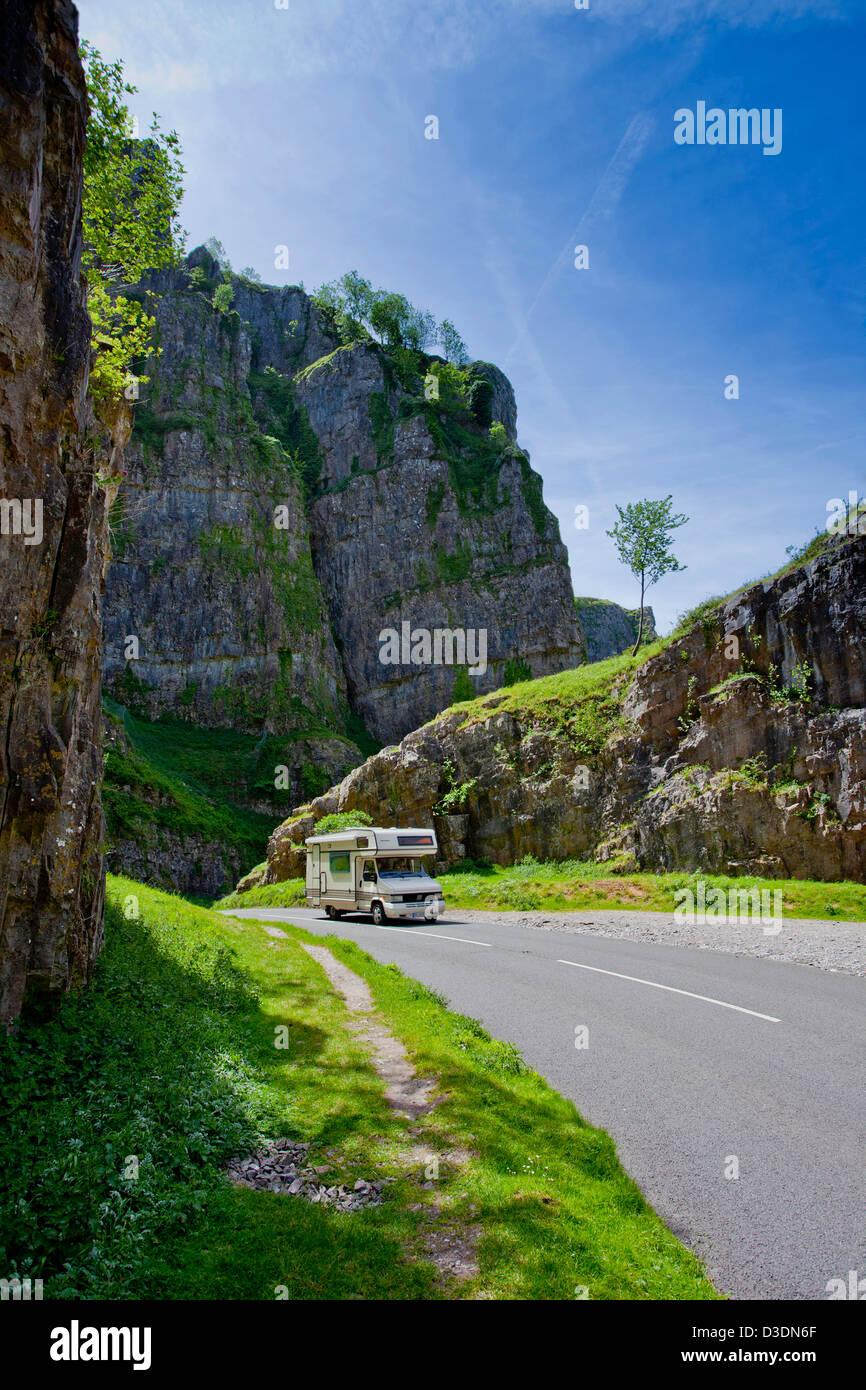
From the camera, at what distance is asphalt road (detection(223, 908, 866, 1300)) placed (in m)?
4.59

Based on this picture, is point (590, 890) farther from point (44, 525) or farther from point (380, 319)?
point (380, 319)

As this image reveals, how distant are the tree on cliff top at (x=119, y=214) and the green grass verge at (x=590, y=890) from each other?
21028 millimetres

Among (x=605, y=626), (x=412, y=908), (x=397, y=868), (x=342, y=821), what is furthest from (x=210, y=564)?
(x=605, y=626)

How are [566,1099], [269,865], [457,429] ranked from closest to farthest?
[566,1099], [269,865], [457,429]

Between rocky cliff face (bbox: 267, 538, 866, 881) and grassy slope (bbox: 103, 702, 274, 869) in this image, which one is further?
grassy slope (bbox: 103, 702, 274, 869)

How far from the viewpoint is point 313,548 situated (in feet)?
250

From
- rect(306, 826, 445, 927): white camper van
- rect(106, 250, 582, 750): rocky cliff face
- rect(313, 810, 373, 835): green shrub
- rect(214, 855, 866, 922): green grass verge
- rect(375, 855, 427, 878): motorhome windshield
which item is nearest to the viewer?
rect(214, 855, 866, 922): green grass verge

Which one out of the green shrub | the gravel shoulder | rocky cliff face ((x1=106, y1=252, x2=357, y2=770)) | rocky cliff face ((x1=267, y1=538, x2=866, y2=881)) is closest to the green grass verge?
the gravel shoulder

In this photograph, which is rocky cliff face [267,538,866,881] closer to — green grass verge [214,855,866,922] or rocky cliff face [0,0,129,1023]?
green grass verge [214,855,866,922]

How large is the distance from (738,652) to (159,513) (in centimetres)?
5764

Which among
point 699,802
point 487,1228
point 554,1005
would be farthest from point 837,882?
point 487,1228

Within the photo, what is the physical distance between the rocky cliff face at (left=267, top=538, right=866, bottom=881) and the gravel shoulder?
4.83 meters
